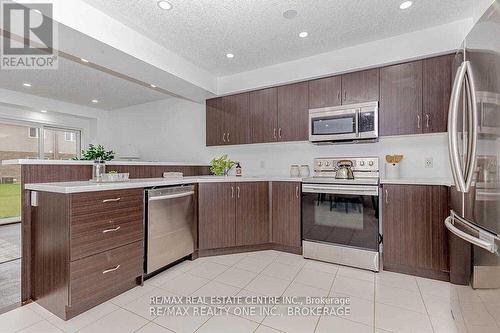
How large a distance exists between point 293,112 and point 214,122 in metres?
1.30

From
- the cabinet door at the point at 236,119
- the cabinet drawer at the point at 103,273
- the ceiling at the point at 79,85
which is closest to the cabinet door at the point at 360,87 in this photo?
the cabinet door at the point at 236,119

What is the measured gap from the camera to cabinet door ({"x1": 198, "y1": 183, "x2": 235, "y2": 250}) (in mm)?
2873

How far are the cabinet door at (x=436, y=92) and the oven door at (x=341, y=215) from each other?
0.88m

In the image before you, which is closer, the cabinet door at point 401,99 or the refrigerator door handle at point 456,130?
the refrigerator door handle at point 456,130

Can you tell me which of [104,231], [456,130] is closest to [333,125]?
[456,130]

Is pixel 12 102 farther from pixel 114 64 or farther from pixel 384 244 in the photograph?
pixel 384 244

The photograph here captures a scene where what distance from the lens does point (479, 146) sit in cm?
121

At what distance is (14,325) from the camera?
165 centimetres

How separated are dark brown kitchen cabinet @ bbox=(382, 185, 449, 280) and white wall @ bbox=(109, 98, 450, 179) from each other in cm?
55

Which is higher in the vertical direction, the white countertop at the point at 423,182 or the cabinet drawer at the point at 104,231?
the white countertop at the point at 423,182

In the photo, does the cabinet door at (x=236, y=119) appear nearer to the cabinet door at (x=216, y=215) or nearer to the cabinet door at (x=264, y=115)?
the cabinet door at (x=264, y=115)

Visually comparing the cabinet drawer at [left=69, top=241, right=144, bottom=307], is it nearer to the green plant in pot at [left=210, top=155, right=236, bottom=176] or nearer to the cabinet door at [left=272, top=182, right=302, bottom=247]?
the cabinet door at [left=272, top=182, right=302, bottom=247]

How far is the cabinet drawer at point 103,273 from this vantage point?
5.59 ft

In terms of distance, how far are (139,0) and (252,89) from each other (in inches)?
69.9
